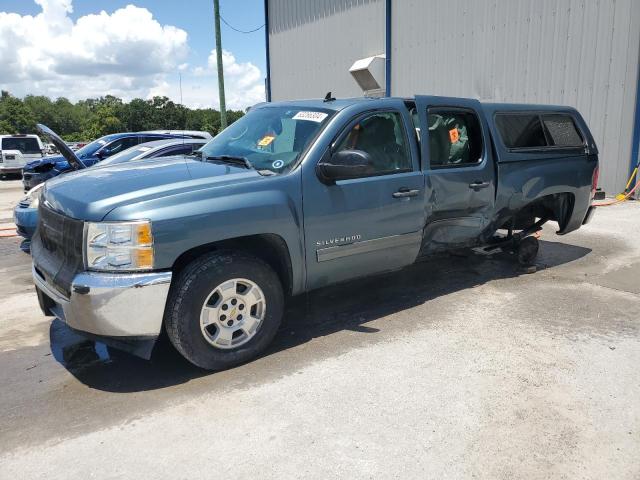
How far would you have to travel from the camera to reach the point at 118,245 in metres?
3.18

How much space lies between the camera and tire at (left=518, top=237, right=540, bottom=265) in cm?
607

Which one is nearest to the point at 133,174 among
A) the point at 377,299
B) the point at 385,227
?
the point at 385,227

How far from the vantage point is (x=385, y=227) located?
4.37 m

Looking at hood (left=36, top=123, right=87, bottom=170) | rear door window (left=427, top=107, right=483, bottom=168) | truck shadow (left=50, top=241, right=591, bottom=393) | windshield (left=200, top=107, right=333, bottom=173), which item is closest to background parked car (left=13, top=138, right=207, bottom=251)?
hood (left=36, top=123, right=87, bottom=170)

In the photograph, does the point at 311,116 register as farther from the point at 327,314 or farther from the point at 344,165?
the point at 327,314

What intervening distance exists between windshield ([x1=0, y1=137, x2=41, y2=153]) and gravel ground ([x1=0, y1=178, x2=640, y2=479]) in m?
21.0

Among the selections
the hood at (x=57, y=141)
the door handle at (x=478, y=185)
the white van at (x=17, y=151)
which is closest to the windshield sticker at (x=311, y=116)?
the door handle at (x=478, y=185)

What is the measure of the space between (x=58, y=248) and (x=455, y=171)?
132 inches

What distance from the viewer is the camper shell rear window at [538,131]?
5520 millimetres

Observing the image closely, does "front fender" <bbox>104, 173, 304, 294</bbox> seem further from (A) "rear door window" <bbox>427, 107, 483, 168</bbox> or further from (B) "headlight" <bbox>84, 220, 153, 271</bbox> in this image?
(A) "rear door window" <bbox>427, 107, 483, 168</bbox>

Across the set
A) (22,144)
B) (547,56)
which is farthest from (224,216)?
(22,144)

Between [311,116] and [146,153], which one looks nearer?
[311,116]

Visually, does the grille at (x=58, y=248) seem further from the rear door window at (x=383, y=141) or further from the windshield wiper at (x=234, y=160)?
the rear door window at (x=383, y=141)

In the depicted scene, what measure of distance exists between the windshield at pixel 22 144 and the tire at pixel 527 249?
23064 mm
